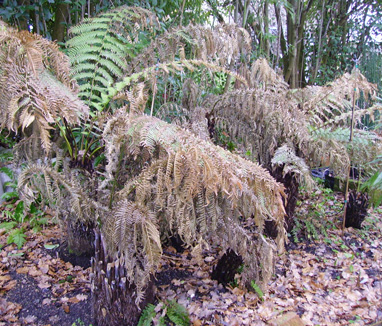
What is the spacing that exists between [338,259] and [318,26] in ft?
17.6

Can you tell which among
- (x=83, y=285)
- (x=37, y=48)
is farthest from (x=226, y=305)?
(x=37, y=48)

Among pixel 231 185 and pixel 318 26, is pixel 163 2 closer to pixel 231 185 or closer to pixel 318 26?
pixel 231 185

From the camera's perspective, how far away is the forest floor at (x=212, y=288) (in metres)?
1.65

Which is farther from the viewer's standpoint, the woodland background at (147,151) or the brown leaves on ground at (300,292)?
the brown leaves on ground at (300,292)

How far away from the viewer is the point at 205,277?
2.02m

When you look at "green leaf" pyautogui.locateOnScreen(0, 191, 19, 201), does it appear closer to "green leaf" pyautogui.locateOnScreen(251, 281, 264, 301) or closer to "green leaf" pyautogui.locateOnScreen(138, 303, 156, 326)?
"green leaf" pyautogui.locateOnScreen(138, 303, 156, 326)

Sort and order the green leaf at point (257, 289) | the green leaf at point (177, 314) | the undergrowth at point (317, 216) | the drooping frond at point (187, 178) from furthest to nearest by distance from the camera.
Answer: the undergrowth at point (317, 216)
the green leaf at point (257, 289)
the green leaf at point (177, 314)
the drooping frond at point (187, 178)

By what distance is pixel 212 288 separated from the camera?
191 centimetres

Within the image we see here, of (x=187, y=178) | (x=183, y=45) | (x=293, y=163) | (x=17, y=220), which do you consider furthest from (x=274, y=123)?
(x=17, y=220)

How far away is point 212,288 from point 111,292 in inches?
29.4

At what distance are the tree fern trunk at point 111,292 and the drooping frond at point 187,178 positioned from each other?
280mm

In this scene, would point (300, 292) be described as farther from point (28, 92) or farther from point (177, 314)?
point (28, 92)

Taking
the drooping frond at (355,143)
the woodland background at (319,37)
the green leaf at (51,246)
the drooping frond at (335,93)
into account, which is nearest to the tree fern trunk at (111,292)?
the green leaf at (51,246)

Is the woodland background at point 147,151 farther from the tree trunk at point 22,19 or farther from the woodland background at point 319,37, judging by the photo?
the woodland background at point 319,37
